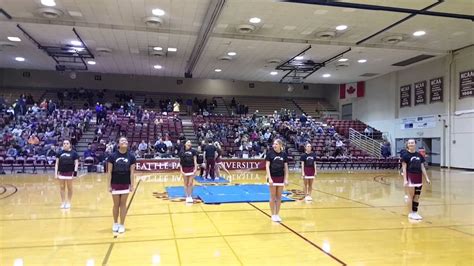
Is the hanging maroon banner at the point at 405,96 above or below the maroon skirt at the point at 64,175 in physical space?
above

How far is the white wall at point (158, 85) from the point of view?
30.6 meters

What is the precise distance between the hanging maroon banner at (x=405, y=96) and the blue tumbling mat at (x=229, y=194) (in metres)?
16.5

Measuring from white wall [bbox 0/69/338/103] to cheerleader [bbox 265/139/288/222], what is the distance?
1057 inches

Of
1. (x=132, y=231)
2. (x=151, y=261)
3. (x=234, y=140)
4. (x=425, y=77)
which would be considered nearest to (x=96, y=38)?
(x=234, y=140)

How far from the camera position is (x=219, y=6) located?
13281 mm

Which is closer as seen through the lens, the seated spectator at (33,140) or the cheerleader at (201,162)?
the cheerleader at (201,162)

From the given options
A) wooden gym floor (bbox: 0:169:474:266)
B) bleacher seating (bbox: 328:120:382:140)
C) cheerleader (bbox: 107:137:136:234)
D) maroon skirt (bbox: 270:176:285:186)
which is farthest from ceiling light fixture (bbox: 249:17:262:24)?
A: bleacher seating (bbox: 328:120:382:140)

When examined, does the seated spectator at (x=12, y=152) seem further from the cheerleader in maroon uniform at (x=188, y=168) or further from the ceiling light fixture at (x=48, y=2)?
the cheerleader in maroon uniform at (x=188, y=168)

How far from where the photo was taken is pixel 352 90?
101ft

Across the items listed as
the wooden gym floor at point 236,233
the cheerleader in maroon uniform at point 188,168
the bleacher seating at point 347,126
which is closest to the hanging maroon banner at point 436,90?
the bleacher seating at point 347,126

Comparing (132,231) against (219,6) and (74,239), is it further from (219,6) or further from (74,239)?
(219,6)

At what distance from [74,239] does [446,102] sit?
2173 centimetres

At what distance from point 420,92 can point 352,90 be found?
7.56m

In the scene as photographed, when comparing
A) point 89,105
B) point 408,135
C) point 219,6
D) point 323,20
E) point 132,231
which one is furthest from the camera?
point 89,105
